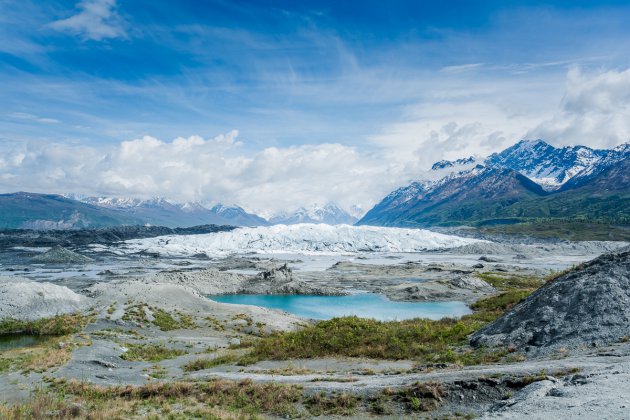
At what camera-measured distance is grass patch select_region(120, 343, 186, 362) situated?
31531mm

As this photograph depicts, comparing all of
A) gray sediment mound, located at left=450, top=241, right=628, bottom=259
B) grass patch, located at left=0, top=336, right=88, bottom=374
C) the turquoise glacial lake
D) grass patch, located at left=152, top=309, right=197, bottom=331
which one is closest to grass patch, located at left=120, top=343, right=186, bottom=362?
grass patch, located at left=0, top=336, right=88, bottom=374

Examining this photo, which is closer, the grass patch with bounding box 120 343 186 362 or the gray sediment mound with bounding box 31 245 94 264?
the grass patch with bounding box 120 343 186 362

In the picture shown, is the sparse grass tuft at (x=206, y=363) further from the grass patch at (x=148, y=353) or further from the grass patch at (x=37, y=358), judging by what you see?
the grass patch at (x=37, y=358)

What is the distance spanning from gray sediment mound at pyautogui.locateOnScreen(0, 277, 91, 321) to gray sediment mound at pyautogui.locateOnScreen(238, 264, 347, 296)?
143 ft

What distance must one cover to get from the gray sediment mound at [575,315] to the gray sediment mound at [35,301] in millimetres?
47309

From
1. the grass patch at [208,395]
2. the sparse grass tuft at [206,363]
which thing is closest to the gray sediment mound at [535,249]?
the sparse grass tuft at [206,363]

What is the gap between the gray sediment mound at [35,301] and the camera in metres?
49.1

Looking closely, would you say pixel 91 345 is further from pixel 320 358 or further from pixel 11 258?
pixel 11 258

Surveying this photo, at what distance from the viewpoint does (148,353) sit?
3369 centimetres

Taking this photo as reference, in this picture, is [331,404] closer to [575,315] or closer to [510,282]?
[575,315]

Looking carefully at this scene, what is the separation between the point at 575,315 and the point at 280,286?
75962mm

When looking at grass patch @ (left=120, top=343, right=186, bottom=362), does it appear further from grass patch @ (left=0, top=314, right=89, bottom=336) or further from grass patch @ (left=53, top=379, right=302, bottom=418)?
grass patch @ (left=0, top=314, right=89, bottom=336)

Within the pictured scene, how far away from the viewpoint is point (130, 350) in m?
33.9

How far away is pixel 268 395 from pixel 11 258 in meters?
166
